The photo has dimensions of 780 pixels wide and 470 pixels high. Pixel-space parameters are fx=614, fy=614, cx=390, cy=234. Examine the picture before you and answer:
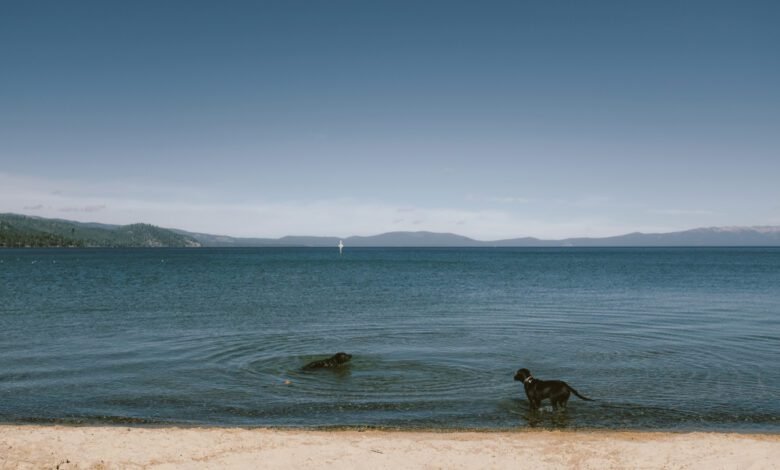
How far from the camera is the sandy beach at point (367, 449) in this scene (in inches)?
444

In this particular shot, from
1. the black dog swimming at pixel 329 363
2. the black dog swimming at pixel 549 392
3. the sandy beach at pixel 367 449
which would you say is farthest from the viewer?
the black dog swimming at pixel 329 363

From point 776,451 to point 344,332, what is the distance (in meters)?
20.3

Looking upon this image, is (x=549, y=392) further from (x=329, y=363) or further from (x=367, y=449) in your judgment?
(x=329, y=363)

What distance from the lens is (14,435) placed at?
41.7 ft

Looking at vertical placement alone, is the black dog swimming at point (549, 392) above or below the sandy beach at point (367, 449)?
above

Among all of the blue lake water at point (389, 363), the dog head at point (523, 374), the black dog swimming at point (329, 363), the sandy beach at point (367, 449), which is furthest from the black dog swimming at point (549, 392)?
the black dog swimming at point (329, 363)

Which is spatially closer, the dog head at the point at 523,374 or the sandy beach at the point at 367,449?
the sandy beach at the point at 367,449

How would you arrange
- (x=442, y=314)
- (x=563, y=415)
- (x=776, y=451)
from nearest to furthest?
(x=776, y=451), (x=563, y=415), (x=442, y=314)

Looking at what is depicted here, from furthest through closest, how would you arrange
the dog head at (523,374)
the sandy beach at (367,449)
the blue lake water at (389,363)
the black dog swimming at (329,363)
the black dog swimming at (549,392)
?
1. the black dog swimming at (329,363)
2. the dog head at (523,374)
3. the blue lake water at (389,363)
4. the black dog swimming at (549,392)
5. the sandy beach at (367,449)

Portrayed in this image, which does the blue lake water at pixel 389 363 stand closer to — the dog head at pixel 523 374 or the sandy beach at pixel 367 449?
the dog head at pixel 523 374

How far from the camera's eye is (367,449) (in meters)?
12.1

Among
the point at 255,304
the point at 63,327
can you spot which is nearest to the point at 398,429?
the point at 63,327

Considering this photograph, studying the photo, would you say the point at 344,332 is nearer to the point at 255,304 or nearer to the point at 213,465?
the point at 255,304

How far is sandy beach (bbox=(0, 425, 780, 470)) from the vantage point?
1127cm
